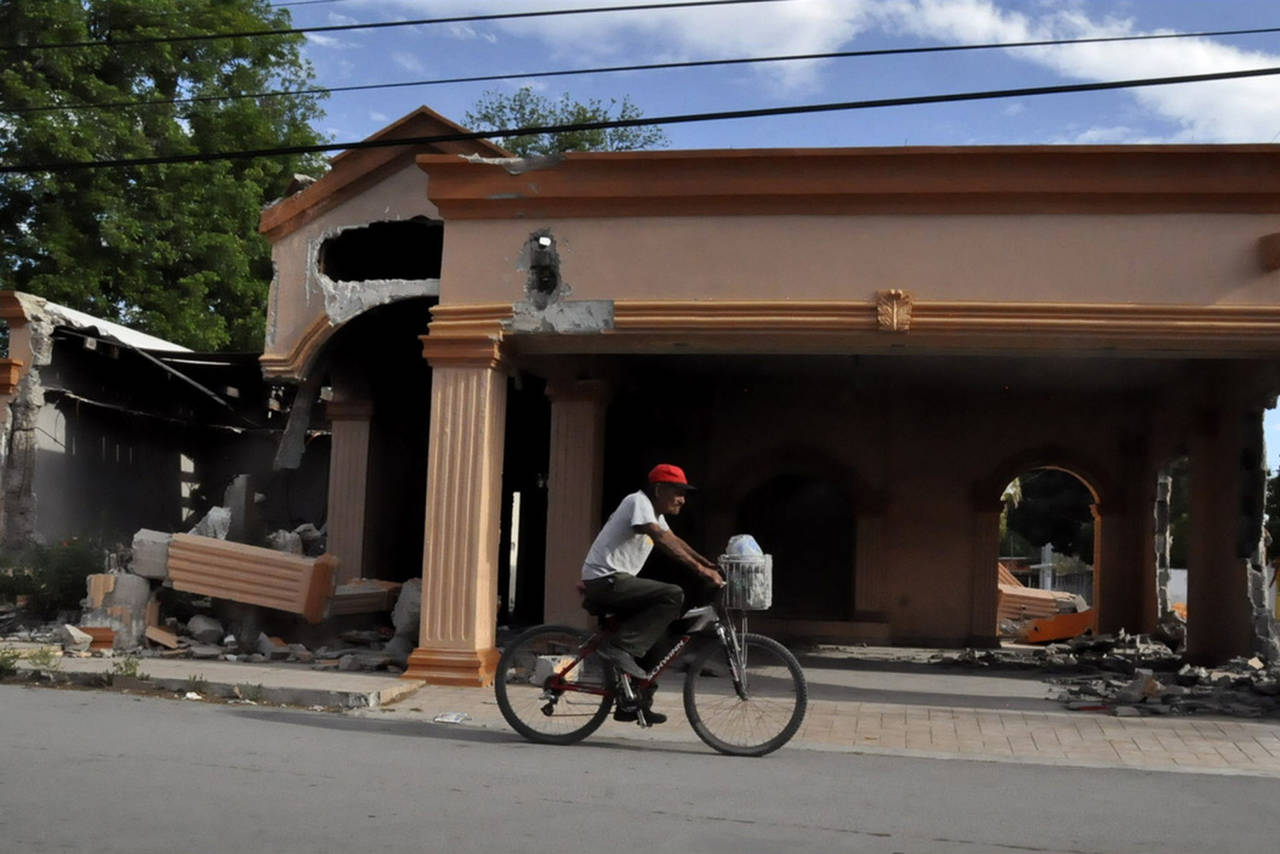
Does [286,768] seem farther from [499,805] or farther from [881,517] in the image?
[881,517]

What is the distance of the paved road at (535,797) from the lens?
208 inches

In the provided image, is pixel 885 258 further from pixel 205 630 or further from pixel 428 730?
pixel 205 630

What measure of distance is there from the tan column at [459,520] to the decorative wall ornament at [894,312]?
10.1 feet

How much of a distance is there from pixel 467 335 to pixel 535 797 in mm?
5478

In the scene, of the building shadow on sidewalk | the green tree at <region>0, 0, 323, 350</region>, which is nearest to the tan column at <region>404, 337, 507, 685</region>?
the building shadow on sidewalk

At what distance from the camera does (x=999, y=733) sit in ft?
30.0

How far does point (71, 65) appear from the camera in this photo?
2323 cm

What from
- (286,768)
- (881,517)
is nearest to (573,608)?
(881,517)

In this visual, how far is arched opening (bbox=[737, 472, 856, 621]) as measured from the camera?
1809cm

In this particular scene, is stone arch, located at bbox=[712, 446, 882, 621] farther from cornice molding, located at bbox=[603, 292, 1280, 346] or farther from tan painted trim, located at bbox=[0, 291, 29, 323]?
tan painted trim, located at bbox=[0, 291, 29, 323]

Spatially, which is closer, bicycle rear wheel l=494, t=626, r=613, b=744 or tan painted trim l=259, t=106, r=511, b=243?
bicycle rear wheel l=494, t=626, r=613, b=744

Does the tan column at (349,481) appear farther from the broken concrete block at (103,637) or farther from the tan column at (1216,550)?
the tan column at (1216,550)

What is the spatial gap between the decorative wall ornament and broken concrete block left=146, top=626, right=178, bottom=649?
23.5 ft

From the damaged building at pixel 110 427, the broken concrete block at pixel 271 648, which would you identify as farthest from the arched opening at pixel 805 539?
the damaged building at pixel 110 427
